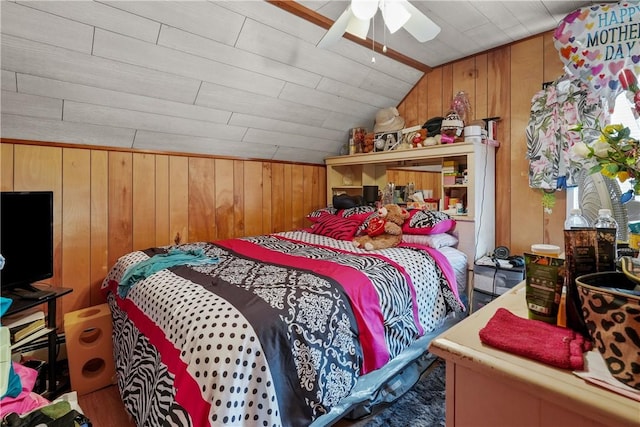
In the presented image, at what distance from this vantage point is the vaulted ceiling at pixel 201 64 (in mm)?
1740

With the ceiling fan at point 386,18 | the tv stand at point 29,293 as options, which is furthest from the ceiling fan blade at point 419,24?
the tv stand at point 29,293

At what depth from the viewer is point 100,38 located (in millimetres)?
1785

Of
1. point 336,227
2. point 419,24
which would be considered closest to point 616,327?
point 419,24

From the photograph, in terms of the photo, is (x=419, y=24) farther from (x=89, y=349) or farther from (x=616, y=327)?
(x=89, y=349)

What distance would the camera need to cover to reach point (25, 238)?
1810 millimetres

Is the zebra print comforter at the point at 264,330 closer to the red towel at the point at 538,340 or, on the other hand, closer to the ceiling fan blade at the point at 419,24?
the red towel at the point at 538,340

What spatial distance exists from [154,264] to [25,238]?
0.76m

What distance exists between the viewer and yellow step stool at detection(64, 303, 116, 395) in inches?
73.4

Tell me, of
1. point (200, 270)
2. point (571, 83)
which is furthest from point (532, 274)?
point (571, 83)

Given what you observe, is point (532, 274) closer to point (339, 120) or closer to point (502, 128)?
point (502, 128)

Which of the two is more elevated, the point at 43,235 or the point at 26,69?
the point at 26,69

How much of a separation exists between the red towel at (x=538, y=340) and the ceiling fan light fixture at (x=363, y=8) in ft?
4.87

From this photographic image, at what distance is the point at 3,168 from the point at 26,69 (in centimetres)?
65

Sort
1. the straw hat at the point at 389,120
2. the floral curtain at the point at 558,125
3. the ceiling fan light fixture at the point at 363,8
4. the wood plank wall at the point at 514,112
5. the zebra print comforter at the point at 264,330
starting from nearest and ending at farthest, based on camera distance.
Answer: the zebra print comforter at the point at 264,330 → the ceiling fan light fixture at the point at 363,8 → the floral curtain at the point at 558,125 → the wood plank wall at the point at 514,112 → the straw hat at the point at 389,120
